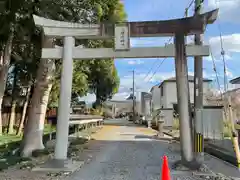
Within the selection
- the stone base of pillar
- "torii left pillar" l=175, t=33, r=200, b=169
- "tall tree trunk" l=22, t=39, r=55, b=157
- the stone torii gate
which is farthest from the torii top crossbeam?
the stone base of pillar

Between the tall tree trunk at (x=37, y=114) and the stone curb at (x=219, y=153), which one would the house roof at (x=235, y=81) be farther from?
the tall tree trunk at (x=37, y=114)

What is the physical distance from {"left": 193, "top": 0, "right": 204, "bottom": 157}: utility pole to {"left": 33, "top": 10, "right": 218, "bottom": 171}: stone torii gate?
16.9 inches

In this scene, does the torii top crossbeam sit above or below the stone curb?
above

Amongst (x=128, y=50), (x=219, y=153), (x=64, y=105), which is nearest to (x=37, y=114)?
(x=64, y=105)

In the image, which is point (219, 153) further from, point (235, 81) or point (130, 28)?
point (235, 81)

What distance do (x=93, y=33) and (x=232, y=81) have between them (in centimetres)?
1292

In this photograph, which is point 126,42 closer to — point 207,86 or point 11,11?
point 11,11

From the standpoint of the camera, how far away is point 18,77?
66.8ft

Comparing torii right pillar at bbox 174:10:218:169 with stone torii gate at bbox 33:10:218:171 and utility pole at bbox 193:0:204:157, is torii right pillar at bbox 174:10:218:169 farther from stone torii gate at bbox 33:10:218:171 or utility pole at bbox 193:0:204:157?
utility pole at bbox 193:0:204:157

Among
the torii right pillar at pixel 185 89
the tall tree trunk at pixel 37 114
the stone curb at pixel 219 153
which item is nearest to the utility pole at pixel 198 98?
the torii right pillar at pixel 185 89

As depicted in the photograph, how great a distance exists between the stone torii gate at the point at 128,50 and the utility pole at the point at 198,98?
429 mm

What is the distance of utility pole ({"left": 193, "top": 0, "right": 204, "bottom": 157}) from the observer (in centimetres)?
836

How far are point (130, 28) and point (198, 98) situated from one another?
2.95m

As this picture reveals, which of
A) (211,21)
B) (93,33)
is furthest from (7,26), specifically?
(211,21)
